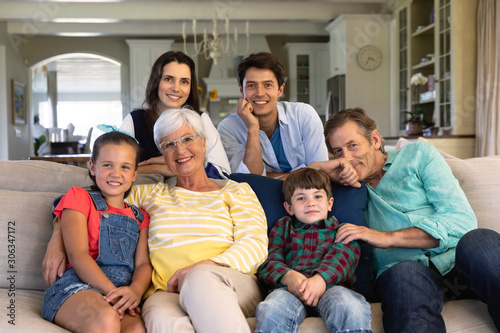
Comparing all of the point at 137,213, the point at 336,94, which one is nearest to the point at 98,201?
the point at 137,213

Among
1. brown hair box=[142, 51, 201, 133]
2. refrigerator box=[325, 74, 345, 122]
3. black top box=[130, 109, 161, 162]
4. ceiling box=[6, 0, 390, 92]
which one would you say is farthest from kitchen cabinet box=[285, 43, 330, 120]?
black top box=[130, 109, 161, 162]

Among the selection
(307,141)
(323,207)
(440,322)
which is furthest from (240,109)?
(440,322)

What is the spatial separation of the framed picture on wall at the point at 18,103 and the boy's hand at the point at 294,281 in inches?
327

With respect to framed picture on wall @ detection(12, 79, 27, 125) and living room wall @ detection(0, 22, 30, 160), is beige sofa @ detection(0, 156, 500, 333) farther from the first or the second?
framed picture on wall @ detection(12, 79, 27, 125)

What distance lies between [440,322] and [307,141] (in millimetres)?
1349

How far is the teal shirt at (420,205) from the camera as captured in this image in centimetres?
179

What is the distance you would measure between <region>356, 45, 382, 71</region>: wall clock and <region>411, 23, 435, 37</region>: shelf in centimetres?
105

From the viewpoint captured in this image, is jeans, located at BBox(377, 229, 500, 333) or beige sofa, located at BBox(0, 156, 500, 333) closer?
jeans, located at BBox(377, 229, 500, 333)

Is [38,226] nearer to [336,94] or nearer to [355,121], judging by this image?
[355,121]

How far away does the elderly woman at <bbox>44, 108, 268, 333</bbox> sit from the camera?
56.7 inches

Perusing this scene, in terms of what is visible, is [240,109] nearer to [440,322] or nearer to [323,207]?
[323,207]

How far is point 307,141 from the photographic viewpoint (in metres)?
2.66

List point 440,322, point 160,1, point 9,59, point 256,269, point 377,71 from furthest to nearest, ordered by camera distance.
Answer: point 9,59 < point 377,71 < point 160,1 < point 256,269 < point 440,322

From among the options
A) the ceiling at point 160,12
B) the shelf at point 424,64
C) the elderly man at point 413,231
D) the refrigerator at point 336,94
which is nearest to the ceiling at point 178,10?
the ceiling at point 160,12
